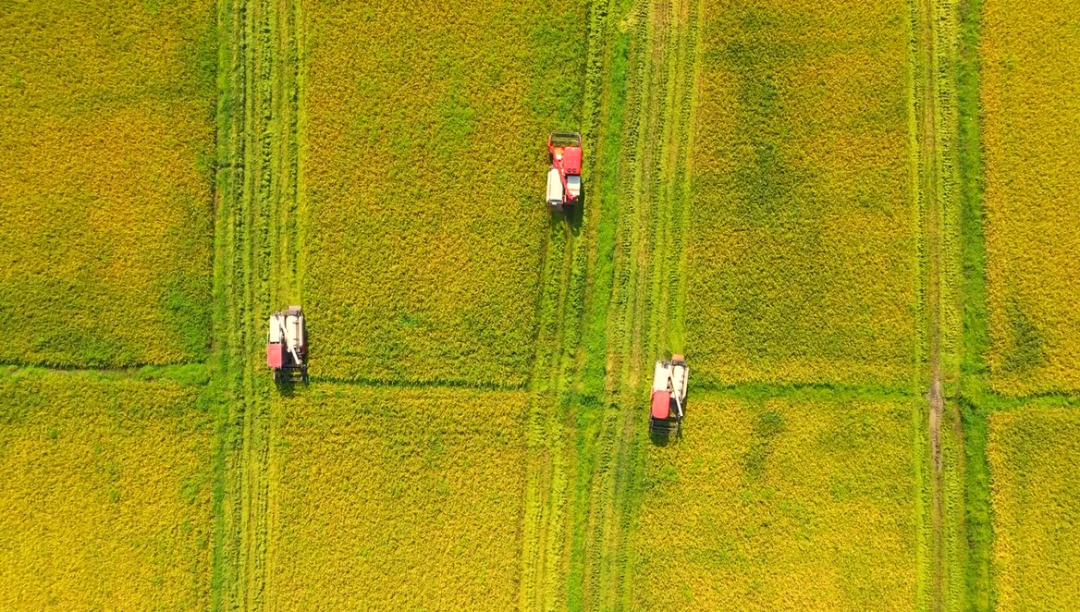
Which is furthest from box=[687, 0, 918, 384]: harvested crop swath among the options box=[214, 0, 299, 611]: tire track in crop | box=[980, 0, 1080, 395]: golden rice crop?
box=[214, 0, 299, 611]: tire track in crop

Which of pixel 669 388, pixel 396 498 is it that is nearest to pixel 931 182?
pixel 669 388

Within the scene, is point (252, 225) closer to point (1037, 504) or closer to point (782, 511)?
point (782, 511)

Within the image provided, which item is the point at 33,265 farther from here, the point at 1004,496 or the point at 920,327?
the point at 1004,496

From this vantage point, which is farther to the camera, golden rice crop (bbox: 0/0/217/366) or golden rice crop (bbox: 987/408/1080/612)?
golden rice crop (bbox: 987/408/1080/612)

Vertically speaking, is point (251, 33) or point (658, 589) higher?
point (251, 33)

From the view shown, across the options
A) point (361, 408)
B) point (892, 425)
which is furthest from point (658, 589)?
point (361, 408)

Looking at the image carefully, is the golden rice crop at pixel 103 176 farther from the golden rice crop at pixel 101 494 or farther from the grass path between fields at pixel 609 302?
the grass path between fields at pixel 609 302

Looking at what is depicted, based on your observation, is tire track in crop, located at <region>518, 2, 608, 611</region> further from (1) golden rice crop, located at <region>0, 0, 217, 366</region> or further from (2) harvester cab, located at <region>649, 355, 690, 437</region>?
(1) golden rice crop, located at <region>0, 0, 217, 366</region>
